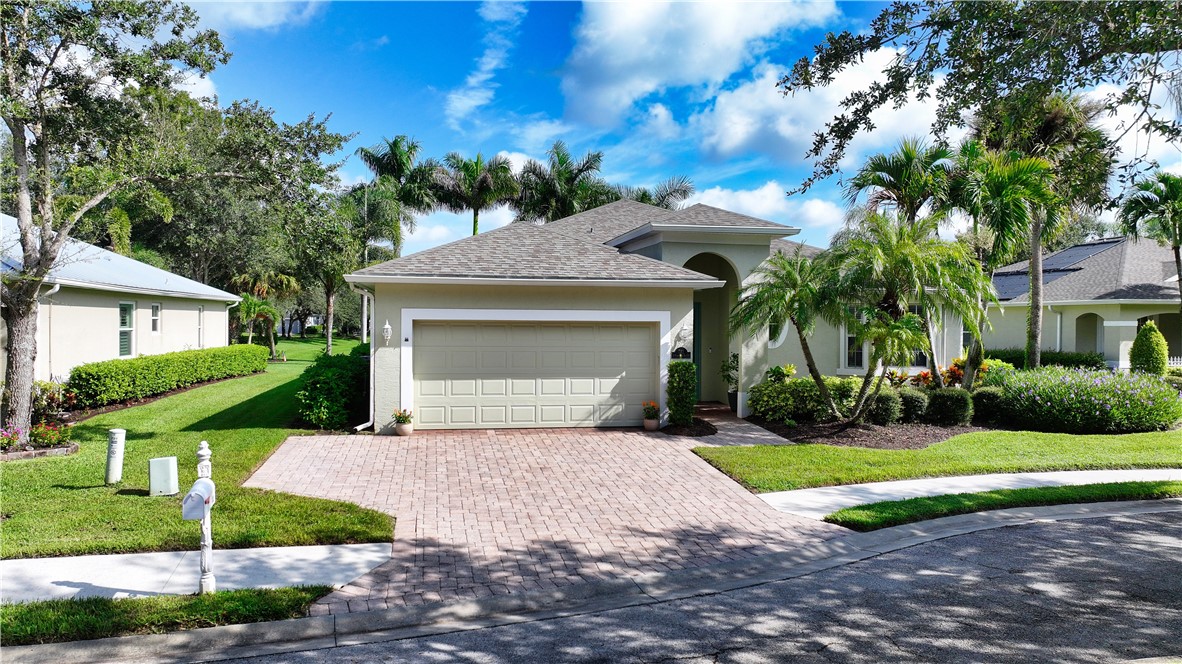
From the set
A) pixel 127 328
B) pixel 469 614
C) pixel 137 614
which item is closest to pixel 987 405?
pixel 469 614

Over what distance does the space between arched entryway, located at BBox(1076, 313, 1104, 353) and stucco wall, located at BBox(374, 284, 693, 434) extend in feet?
64.8

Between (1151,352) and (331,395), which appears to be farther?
(1151,352)

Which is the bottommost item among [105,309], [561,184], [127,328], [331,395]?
[331,395]

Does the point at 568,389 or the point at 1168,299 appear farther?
the point at 1168,299

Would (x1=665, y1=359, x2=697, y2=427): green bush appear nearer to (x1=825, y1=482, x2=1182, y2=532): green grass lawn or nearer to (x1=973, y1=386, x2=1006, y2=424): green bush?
(x1=825, y1=482, x2=1182, y2=532): green grass lawn

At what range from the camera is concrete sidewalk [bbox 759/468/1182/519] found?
344 inches

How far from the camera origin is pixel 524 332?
1378 centimetres

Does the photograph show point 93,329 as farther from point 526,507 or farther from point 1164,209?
point 1164,209

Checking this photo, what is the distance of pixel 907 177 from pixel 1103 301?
13.1 m

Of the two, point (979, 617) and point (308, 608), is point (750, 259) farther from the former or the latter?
point (308, 608)

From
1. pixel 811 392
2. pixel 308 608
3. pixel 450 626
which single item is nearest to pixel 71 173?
pixel 308 608

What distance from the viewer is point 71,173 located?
35.4 feet

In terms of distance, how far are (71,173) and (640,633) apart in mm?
11284

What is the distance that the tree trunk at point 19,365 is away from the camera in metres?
11.3
